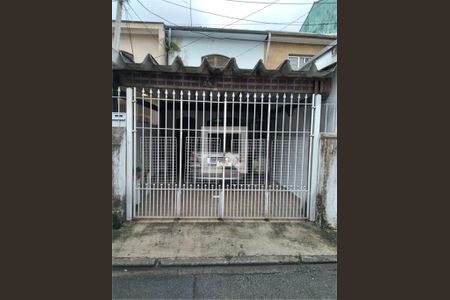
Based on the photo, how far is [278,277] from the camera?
2.82 meters

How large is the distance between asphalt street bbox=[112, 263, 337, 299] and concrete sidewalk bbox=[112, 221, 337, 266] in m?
0.10

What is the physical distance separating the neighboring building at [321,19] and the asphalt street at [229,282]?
794 cm

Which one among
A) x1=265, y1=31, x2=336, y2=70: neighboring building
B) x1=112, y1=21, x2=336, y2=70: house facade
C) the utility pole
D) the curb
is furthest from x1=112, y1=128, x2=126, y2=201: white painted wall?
x1=265, y1=31, x2=336, y2=70: neighboring building

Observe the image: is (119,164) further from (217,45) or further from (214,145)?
(217,45)

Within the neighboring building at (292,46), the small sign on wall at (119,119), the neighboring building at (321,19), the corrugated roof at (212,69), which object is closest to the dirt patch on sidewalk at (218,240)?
the small sign on wall at (119,119)

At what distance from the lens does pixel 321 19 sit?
9.38 meters

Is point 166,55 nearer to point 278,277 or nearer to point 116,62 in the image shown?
point 116,62

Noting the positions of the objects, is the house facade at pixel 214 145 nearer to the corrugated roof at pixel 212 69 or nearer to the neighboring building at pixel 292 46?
the corrugated roof at pixel 212 69

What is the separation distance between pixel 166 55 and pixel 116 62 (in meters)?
5.03

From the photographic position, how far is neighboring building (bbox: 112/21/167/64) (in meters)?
8.23

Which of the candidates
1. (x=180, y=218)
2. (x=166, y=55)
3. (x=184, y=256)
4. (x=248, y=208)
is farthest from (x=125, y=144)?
(x=166, y=55)

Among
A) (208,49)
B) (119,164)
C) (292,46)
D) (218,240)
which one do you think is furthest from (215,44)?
(218,240)

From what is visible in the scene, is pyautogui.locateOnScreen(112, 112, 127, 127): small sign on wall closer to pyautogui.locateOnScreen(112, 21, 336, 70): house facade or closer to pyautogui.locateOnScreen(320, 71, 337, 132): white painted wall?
pyautogui.locateOnScreen(320, 71, 337, 132): white painted wall

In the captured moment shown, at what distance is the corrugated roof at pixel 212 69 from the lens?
390 centimetres
